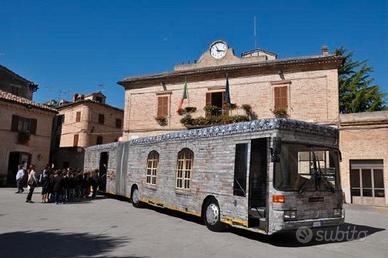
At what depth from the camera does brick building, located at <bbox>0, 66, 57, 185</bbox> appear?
27.2 meters

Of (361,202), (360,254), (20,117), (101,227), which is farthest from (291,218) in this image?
(20,117)

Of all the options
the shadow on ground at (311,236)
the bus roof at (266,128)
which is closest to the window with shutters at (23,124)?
the bus roof at (266,128)

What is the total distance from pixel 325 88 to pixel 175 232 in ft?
50.5

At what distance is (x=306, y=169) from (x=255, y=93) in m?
15.0

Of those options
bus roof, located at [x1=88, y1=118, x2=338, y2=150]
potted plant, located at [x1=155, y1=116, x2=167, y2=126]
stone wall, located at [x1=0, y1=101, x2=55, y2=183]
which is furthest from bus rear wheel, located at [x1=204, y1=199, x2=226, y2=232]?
stone wall, located at [x1=0, y1=101, x2=55, y2=183]

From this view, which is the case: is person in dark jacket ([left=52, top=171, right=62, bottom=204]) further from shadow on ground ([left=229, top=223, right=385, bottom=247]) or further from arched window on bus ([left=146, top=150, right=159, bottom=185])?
shadow on ground ([left=229, top=223, right=385, bottom=247])

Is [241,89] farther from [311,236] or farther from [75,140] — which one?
[75,140]

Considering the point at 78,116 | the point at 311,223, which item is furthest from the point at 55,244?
the point at 78,116

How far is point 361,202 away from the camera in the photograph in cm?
1950

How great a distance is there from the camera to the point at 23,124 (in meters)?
28.8

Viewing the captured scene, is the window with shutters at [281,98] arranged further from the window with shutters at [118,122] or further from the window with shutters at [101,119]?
the window with shutters at [118,122]

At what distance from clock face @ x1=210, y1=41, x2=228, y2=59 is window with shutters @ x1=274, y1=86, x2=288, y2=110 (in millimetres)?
6266

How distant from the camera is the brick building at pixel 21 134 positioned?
27.2m

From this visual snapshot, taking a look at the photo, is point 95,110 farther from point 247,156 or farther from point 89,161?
point 247,156
